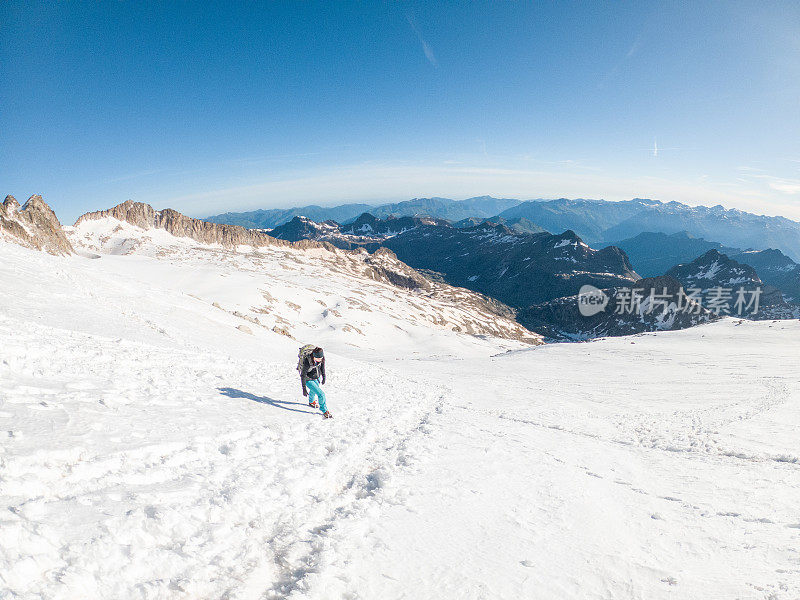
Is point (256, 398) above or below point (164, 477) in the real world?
below

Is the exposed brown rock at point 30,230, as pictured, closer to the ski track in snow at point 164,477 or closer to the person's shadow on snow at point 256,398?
the ski track in snow at point 164,477

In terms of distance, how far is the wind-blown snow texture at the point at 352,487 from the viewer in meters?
4.45

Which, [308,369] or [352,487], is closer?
[352,487]

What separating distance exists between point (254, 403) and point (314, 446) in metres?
3.67

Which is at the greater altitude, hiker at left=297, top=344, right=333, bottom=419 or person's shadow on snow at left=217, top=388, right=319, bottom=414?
hiker at left=297, top=344, right=333, bottom=419

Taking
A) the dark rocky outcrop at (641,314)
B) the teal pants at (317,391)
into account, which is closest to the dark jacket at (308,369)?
the teal pants at (317,391)

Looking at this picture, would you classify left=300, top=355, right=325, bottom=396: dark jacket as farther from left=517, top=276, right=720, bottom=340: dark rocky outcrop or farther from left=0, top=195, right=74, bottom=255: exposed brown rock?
left=517, top=276, right=720, bottom=340: dark rocky outcrop

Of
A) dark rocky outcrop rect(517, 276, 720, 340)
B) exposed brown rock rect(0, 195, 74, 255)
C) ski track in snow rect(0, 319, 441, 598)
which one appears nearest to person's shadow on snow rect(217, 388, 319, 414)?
ski track in snow rect(0, 319, 441, 598)

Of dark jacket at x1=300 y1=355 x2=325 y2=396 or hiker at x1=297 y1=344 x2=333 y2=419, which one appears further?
dark jacket at x1=300 y1=355 x2=325 y2=396

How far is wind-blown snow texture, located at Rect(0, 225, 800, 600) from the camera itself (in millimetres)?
4445

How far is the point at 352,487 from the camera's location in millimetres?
6977

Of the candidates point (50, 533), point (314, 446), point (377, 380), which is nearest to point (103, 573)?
point (50, 533)

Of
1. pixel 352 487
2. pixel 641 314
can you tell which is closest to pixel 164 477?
pixel 352 487

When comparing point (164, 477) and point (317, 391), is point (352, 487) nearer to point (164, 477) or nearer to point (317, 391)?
point (164, 477)
